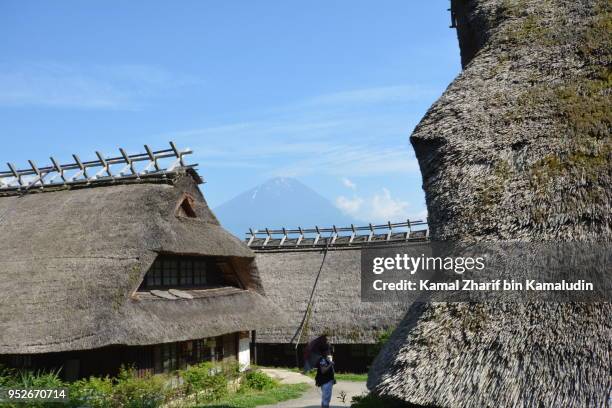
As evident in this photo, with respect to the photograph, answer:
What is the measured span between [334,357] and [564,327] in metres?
18.8

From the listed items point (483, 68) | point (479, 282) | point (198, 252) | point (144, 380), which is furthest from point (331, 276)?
point (479, 282)

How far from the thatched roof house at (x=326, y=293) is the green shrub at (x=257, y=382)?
203 centimetres

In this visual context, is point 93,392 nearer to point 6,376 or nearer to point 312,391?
point 6,376

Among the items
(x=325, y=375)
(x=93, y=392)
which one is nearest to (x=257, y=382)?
(x=93, y=392)

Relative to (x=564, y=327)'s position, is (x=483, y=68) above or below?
above

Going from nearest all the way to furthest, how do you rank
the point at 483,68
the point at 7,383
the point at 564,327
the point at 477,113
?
the point at 564,327 → the point at 477,113 → the point at 483,68 → the point at 7,383

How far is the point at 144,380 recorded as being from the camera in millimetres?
14367

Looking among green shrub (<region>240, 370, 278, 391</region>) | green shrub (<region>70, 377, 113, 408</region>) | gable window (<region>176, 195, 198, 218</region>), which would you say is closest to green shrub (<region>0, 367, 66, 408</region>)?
green shrub (<region>70, 377, 113, 408</region>)

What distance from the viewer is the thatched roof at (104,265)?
13617mm

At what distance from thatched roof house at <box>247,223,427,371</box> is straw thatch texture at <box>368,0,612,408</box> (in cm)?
1432

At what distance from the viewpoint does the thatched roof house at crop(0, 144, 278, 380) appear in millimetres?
13688

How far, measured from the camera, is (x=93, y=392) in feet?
42.4

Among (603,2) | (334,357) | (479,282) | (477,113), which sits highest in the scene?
(603,2)

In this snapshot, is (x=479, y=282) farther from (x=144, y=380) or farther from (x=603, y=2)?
(x=144, y=380)
